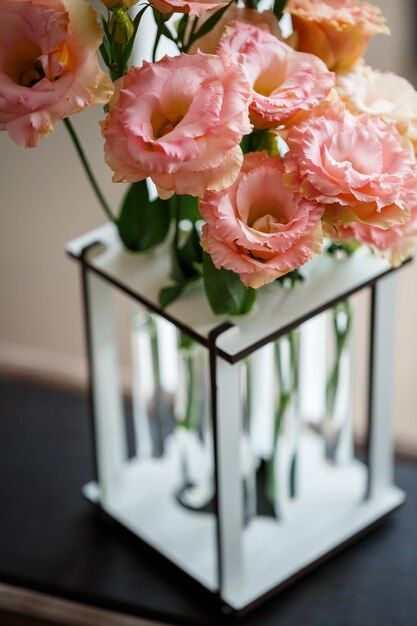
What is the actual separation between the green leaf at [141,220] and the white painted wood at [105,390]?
58 mm

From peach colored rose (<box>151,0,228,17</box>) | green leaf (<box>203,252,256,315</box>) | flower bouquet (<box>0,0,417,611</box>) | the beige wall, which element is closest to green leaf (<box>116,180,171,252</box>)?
flower bouquet (<box>0,0,417,611</box>)

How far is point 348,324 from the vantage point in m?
1.00

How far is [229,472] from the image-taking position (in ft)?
3.01

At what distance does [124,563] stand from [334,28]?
54cm

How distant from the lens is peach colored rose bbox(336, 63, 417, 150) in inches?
32.2

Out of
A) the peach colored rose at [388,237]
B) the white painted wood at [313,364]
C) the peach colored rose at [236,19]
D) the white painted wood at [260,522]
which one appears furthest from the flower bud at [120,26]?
the white painted wood at [260,522]

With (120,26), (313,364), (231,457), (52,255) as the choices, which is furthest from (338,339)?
(52,255)

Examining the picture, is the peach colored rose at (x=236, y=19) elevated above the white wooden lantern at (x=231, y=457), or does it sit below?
above

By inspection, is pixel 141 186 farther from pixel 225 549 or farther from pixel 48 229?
pixel 48 229

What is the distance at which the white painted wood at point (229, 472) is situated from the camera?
0.88m

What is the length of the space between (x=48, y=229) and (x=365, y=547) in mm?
983

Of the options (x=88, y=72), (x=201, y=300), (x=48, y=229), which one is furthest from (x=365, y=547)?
(x=48, y=229)

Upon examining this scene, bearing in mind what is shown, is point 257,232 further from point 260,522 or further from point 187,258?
point 260,522

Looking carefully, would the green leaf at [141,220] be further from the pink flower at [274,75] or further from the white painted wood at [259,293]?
the pink flower at [274,75]
